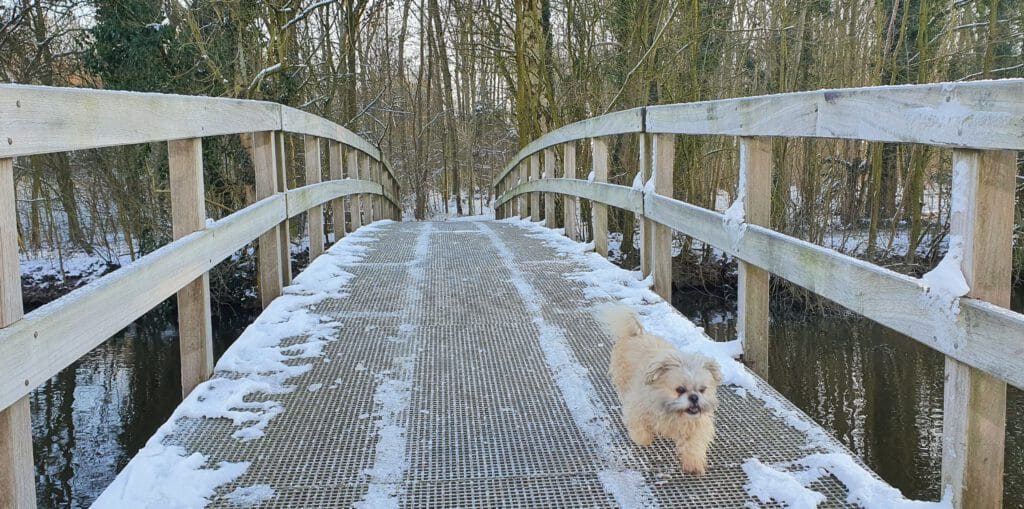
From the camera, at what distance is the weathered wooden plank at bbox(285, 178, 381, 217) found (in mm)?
5707

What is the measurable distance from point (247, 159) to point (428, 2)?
17442mm

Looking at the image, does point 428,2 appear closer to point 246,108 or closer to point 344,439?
point 246,108

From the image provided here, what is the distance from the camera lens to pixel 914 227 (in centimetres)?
1210

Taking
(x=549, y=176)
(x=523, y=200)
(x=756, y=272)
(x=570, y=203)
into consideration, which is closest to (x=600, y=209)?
(x=570, y=203)

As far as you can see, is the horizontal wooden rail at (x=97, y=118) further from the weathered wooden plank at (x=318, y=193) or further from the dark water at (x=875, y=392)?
the dark water at (x=875, y=392)

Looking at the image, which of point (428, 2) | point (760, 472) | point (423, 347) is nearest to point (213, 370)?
point (423, 347)

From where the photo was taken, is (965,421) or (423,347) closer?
(965,421)

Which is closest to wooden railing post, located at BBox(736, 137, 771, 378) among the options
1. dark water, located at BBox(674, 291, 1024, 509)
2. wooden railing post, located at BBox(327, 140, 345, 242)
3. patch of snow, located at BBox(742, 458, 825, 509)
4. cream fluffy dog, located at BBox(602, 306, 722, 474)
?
Result: cream fluffy dog, located at BBox(602, 306, 722, 474)

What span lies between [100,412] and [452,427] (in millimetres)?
7344

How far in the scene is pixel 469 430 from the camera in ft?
10.2

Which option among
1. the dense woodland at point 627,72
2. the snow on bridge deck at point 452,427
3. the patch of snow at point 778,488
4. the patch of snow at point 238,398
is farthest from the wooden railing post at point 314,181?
the patch of snow at point 778,488

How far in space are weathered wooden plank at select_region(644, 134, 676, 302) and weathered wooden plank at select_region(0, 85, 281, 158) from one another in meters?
2.62

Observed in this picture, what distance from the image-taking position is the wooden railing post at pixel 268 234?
5109 millimetres

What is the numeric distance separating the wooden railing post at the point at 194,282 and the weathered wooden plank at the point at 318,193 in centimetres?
192
